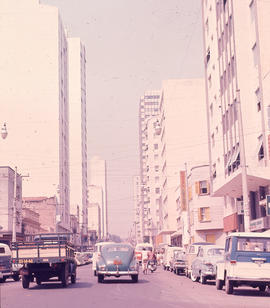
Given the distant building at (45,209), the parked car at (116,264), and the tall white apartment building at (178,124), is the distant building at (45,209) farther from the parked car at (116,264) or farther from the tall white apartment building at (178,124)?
the parked car at (116,264)

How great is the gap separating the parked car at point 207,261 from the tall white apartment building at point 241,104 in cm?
380

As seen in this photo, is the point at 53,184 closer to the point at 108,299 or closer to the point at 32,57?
the point at 32,57

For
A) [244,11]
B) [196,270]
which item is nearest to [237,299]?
[196,270]

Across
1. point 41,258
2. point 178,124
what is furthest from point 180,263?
point 178,124

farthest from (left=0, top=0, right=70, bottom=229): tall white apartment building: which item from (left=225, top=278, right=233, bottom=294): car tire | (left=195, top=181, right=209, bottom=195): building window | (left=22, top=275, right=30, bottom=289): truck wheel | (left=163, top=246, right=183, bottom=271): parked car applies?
(left=225, top=278, right=233, bottom=294): car tire

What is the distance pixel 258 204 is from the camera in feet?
139

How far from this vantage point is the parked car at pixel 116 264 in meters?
26.4

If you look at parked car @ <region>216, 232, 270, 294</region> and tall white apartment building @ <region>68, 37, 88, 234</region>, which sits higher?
tall white apartment building @ <region>68, 37, 88, 234</region>

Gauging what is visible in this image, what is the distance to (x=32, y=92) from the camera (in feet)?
384

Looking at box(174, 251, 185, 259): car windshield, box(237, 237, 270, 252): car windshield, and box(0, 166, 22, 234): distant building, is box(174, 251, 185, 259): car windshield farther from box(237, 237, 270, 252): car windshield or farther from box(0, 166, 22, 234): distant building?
box(0, 166, 22, 234): distant building

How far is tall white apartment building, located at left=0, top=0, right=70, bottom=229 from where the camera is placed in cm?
11519

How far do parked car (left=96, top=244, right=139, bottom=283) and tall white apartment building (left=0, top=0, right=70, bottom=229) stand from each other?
88.9m

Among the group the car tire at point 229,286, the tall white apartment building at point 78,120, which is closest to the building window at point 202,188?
the car tire at point 229,286

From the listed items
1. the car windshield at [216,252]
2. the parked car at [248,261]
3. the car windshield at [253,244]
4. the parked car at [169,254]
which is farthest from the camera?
the parked car at [169,254]
